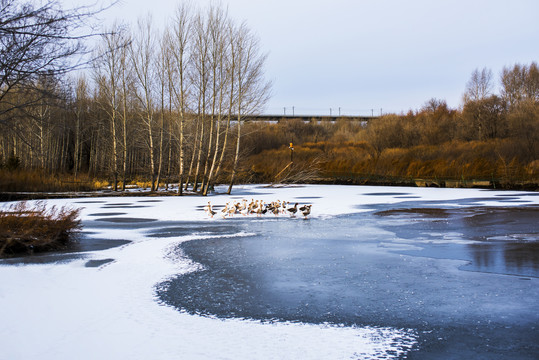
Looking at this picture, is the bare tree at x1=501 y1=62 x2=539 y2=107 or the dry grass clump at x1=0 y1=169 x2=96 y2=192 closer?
the dry grass clump at x1=0 y1=169 x2=96 y2=192

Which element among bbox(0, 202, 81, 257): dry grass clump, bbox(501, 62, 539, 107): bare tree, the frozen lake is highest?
bbox(501, 62, 539, 107): bare tree

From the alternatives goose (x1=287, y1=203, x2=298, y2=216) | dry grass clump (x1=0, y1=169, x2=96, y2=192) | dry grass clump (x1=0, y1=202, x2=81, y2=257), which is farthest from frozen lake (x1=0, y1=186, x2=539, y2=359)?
dry grass clump (x1=0, y1=169, x2=96, y2=192)

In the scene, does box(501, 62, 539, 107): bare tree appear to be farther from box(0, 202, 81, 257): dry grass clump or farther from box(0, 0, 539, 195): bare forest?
box(0, 202, 81, 257): dry grass clump

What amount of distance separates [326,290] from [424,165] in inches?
1380

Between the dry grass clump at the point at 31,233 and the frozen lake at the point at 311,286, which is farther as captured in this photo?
the dry grass clump at the point at 31,233

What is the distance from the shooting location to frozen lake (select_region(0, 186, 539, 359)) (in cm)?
601

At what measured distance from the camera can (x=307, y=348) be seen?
5820 millimetres

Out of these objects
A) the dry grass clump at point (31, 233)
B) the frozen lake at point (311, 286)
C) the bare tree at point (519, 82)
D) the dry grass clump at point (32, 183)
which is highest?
the bare tree at point (519, 82)

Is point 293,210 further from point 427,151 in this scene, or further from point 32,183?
point 427,151

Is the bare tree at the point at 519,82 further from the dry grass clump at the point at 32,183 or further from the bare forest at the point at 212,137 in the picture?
the dry grass clump at the point at 32,183

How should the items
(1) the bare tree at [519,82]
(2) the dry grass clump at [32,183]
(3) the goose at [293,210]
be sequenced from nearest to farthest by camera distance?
(3) the goose at [293,210] < (2) the dry grass clump at [32,183] < (1) the bare tree at [519,82]

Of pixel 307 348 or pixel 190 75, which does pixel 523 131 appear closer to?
pixel 190 75

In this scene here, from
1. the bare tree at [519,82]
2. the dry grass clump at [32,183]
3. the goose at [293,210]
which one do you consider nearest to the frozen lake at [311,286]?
the goose at [293,210]

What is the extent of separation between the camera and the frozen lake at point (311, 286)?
6012 mm
